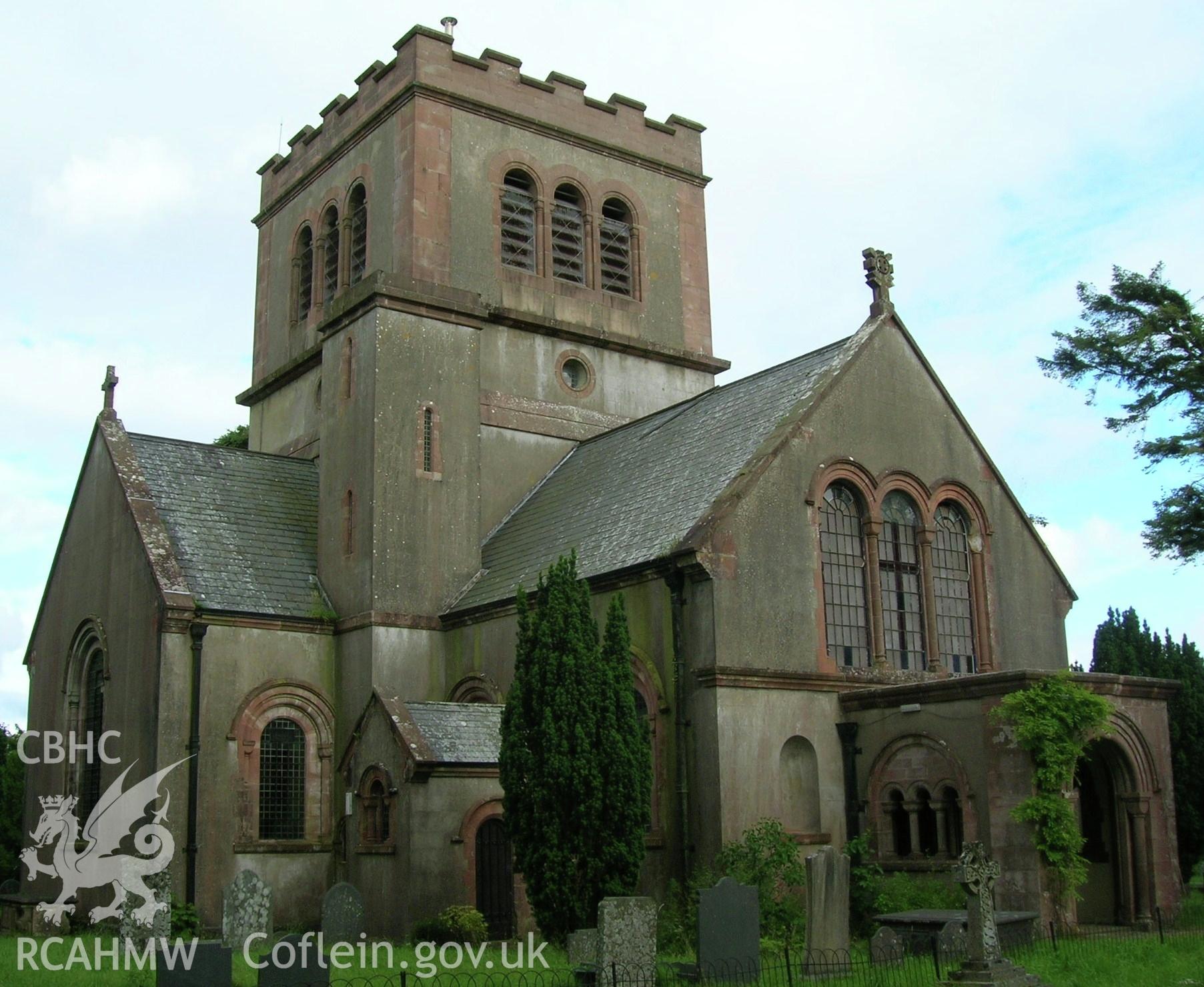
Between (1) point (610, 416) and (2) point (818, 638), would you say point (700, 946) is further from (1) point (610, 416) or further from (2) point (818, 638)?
(1) point (610, 416)

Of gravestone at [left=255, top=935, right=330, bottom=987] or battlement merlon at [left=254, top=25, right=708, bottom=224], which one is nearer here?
gravestone at [left=255, top=935, right=330, bottom=987]

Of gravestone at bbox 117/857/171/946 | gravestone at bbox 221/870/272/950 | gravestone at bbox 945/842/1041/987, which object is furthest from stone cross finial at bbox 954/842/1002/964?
gravestone at bbox 221/870/272/950

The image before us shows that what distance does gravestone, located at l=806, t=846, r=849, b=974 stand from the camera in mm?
19656

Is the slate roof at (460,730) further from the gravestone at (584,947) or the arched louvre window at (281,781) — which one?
the gravestone at (584,947)

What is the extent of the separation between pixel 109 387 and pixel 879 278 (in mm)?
16714

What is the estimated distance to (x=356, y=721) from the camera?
27.5 meters

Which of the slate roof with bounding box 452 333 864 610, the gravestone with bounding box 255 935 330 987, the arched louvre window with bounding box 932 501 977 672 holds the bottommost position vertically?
the gravestone with bounding box 255 935 330 987

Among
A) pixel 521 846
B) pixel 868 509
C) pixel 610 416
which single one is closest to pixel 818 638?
pixel 868 509

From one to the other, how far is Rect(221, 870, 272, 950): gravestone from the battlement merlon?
19.0 metres

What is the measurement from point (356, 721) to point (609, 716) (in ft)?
25.2

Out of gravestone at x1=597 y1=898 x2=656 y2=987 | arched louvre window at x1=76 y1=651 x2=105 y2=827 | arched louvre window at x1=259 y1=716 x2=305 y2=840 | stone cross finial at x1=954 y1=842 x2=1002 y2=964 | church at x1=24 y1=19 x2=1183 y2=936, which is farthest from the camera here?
arched louvre window at x1=76 y1=651 x2=105 y2=827

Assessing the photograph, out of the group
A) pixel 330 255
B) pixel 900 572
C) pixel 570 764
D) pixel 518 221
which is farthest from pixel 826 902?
pixel 330 255

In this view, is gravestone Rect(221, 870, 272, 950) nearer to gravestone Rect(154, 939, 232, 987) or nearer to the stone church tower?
the stone church tower

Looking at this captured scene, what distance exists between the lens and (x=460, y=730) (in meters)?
25.5
